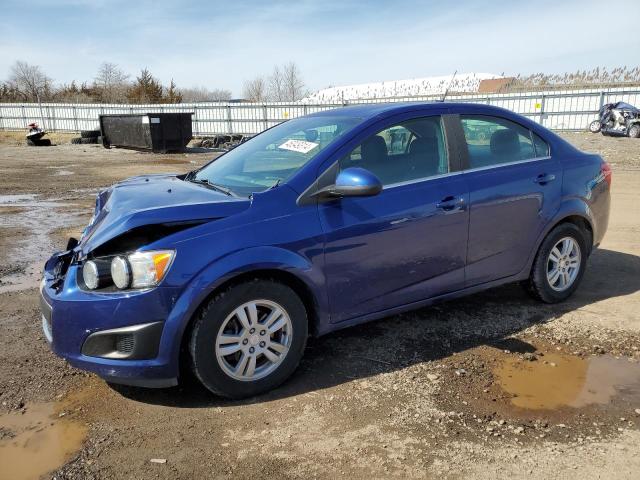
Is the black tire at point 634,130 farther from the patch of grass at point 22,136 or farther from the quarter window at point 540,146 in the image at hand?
the patch of grass at point 22,136

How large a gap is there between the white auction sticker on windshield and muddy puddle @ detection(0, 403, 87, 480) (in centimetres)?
217

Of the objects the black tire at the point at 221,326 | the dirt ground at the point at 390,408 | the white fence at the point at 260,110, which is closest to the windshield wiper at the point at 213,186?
the black tire at the point at 221,326

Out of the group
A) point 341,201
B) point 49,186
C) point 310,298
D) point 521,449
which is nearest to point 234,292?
point 310,298

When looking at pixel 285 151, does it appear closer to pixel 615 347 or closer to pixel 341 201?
pixel 341 201

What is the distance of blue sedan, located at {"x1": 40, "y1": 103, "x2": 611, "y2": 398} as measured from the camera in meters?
2.89

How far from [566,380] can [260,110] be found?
27.5 meters

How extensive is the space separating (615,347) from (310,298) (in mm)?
2293

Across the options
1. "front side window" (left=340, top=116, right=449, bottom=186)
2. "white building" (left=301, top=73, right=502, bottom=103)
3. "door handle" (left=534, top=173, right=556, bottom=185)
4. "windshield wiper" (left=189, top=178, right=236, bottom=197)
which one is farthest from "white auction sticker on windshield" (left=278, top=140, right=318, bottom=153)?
"white building" (left=301, top=73, right=502, bottom=103)

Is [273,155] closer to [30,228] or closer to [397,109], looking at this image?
[397,109]

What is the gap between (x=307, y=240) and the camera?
320cm

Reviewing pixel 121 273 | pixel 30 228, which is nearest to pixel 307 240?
pixel 121 273

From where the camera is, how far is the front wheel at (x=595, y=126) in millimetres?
22606

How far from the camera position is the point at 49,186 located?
503 inches

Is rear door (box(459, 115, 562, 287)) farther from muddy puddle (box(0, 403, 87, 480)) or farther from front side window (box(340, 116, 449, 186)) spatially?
muddy puddle (box(0, 403, 87, 480))
